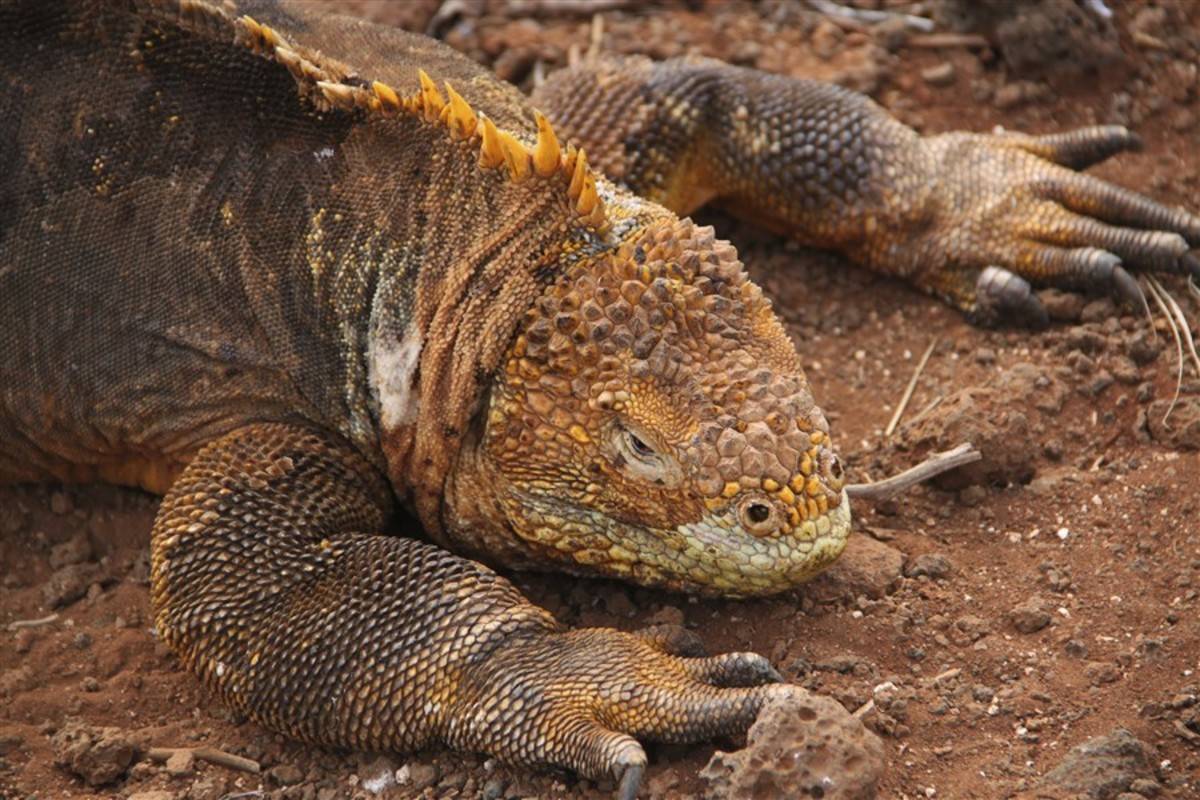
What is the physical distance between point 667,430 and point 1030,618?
1373 mm

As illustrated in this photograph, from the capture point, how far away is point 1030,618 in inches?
204

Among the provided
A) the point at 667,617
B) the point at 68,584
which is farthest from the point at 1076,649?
the point at 68,584

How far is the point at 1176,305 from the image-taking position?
651cm

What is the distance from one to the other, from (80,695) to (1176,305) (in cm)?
454

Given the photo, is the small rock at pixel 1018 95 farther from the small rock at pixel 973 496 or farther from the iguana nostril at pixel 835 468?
the iguana nostril at pixel 835 468

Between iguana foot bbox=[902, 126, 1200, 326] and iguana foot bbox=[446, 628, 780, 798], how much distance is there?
2669mm

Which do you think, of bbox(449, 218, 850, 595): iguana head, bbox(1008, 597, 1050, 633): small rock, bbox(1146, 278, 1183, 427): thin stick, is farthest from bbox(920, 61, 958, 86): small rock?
bbox(1008, 597, 1050, 633): small rock

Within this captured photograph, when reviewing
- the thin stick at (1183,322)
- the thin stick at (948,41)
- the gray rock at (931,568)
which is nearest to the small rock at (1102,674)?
the gray rock at (931,568)

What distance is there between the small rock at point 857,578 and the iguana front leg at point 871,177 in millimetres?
1741

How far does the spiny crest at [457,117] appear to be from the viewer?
17.1 feet

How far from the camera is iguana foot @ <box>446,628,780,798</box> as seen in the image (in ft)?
15.3

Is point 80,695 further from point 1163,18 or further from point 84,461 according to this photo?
point 1163,18

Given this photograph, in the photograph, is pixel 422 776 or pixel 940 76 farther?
pixel 940 76

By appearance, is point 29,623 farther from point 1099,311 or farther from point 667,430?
point 1099,311
